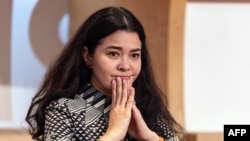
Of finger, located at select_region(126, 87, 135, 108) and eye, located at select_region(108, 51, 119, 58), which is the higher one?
eye, located at select_region(108, 51, 119, 58)

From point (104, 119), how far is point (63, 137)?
3.2 inches

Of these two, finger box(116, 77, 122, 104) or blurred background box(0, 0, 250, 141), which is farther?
blurred background box(0, 0, 250, 141)

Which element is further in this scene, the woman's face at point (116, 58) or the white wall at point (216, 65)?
the white wall at point (216, 65)

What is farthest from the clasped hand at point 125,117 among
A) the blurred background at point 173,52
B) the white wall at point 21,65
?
the white wall at point 21,65

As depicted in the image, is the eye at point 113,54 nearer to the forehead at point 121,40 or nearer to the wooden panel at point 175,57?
the forehead at point 121,40

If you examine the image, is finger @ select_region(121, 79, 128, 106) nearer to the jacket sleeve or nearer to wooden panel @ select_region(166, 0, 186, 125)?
the jacket sleeve

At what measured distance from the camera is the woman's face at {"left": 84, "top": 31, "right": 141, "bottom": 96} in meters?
0.88

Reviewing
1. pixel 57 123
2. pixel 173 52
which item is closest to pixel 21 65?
pixel 173 52

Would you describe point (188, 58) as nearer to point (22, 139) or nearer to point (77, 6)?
point (77, 6)

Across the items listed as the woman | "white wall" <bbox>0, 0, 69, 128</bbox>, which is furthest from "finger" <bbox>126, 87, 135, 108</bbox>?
"white wall" <bbox>0, 0, 69, 128</bbox>

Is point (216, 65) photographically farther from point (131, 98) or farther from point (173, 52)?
point (131, 98)

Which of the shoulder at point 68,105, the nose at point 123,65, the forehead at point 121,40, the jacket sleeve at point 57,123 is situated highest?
the forehead at point 121,40

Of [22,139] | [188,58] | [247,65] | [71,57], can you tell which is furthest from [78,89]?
[247,65]

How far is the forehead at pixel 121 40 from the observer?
34.6 inches
